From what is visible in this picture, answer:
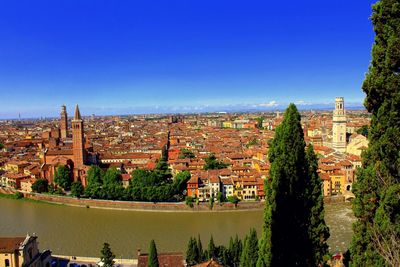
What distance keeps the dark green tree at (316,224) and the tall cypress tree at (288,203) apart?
0.02 metres

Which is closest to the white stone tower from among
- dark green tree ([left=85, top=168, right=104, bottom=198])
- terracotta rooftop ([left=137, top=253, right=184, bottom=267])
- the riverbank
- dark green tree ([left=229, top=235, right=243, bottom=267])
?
the riverbank

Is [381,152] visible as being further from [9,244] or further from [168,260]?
[9,244]

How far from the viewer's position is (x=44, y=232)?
51.3ft

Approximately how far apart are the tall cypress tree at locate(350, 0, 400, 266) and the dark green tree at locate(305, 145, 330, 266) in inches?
53.0

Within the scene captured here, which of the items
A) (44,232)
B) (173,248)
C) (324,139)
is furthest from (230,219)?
(324,139)

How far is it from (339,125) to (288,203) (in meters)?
29.3

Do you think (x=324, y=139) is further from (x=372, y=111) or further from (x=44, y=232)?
(x=372, y=111)

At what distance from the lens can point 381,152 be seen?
3582 mm

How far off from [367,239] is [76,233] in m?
14.2

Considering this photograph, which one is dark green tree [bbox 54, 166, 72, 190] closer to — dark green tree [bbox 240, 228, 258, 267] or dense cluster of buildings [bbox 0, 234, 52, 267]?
dense cluster of buildings [bbox 0, 234, 52, 267]

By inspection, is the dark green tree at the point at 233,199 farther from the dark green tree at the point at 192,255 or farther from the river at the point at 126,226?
the dark green tree at the point at 192,255

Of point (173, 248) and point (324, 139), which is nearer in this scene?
point (173, 248)

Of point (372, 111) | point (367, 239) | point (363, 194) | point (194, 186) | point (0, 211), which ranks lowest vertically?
point (0, 211)

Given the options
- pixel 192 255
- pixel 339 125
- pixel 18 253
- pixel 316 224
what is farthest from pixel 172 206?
pixel 339 125
